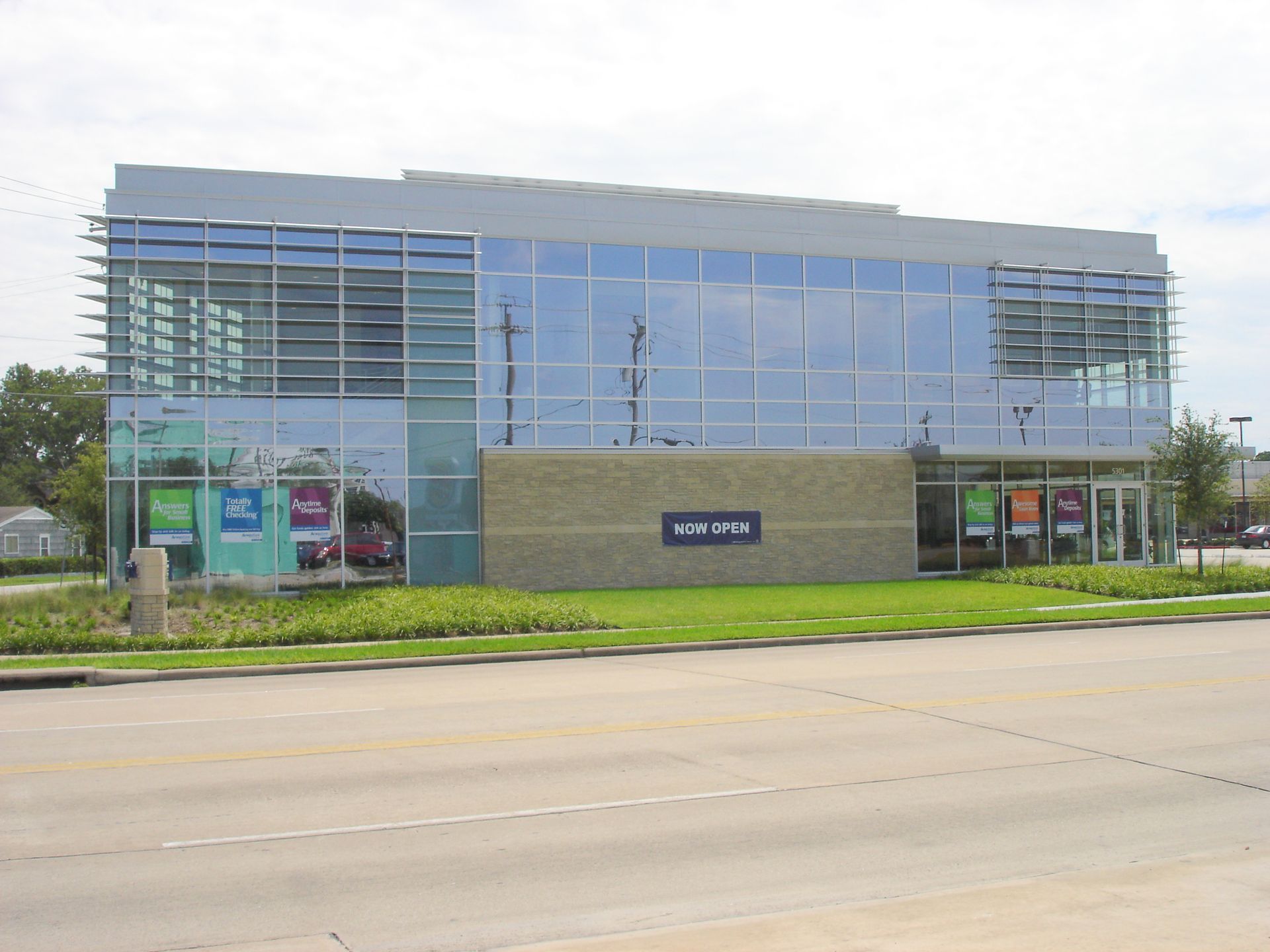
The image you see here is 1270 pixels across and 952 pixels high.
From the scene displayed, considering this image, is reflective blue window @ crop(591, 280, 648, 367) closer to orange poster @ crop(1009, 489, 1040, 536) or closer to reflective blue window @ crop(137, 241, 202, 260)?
reflective blue window @ crop(137, 241, 202, 260)

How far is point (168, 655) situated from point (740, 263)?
62.8ft

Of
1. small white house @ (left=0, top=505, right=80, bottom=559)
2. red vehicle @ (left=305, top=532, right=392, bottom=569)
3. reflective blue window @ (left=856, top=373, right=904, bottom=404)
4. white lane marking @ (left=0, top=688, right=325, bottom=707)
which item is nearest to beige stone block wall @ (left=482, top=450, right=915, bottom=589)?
reflective blue window @ (left=856, top=373, right=904, bottom=404)

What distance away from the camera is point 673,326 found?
98.8 ft

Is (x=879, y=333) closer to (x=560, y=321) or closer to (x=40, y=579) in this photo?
(x=560, y=321)

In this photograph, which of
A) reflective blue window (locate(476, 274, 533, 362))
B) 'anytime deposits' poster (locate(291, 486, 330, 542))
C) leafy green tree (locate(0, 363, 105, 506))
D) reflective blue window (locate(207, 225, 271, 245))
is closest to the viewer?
'anytime deposits' poster (locate(291, 486, 330, 542))

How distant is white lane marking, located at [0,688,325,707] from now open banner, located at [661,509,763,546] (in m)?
15.7

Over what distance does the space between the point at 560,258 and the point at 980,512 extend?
14266 millimetres

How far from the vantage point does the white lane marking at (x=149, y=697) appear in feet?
44.2

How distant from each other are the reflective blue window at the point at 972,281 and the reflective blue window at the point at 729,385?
7.35m

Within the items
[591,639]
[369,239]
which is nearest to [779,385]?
[369,239]

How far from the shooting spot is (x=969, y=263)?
108 ft

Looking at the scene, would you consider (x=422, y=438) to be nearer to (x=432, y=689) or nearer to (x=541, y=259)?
(x=541, y=259)

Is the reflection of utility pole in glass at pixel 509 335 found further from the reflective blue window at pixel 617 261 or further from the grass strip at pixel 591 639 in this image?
the grass strip at pixel 591 639

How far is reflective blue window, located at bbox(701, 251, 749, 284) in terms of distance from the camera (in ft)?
100
